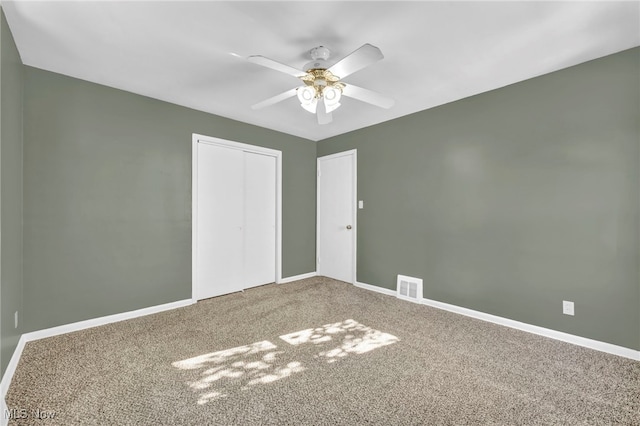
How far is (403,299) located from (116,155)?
12.4 ft

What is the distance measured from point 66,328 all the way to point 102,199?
4.18 ft

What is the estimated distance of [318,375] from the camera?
6.56 feet

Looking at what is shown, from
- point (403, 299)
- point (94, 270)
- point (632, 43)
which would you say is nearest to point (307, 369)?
point (403, 299)

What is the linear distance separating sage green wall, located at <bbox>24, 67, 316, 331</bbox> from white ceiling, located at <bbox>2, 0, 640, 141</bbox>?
1.23 feet

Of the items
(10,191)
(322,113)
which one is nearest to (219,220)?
(10,191)

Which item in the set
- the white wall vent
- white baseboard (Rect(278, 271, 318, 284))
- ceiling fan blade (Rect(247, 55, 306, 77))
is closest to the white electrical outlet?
the white wall vent

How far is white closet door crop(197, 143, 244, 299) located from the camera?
12.1ft

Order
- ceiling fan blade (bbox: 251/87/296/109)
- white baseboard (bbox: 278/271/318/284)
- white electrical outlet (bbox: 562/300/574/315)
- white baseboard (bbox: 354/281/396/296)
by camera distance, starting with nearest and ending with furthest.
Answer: ceiling fan blade (bbox: 251/87/296/109) < white electrical outlet (bbox: 562/300/574/315) < white baseboard (bbox: 354/281/396/296) < white baseboard (bbox: 278/271/318/284)

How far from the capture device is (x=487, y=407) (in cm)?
168

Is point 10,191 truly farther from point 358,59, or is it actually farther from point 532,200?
point 532,200

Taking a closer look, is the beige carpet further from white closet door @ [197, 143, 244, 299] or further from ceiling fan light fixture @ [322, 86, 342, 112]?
ceiling fan light fixture @ [322, 86, 342, 112]

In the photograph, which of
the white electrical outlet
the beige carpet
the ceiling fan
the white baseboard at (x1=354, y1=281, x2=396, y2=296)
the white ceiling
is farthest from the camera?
the white baseboard at (x1=354, y1=281, x2=396, y2=296)

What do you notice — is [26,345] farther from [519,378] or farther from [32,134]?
[519,378]

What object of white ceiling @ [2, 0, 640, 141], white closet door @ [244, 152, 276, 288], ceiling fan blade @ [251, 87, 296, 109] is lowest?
white closet door @ [244, 152, 276, 288]
